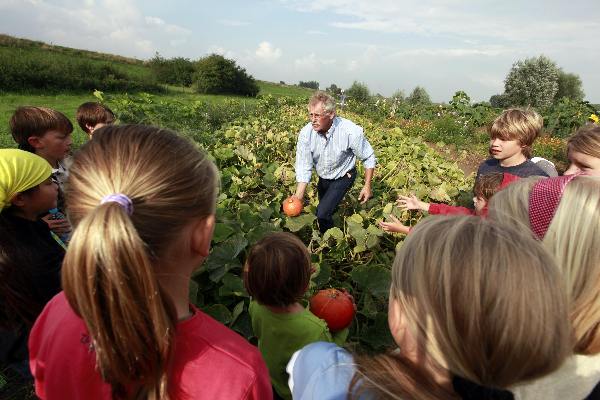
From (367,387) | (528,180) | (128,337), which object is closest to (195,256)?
(128,337)

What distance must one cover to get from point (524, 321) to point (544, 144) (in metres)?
14.9

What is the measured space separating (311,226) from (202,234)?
2.99 metres

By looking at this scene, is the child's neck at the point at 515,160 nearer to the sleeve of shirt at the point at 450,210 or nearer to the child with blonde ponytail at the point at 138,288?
the sleeve of shirt at the point at 450,210

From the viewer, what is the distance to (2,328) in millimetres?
1753

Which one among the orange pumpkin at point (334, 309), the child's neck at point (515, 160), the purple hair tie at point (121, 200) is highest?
the purple hair tie at point (121, 200)

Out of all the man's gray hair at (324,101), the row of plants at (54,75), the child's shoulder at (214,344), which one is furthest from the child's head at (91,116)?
the row of plants at (54,75)

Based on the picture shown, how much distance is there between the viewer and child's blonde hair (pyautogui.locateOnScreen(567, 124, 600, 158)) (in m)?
2.24

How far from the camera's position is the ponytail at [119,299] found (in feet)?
2.66

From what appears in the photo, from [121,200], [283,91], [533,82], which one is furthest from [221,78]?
[121,200]

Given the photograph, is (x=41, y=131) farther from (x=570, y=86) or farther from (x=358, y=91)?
(x=570, y=86)

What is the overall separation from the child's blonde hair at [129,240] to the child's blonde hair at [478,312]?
0.50 metres

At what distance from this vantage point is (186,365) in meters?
0.96

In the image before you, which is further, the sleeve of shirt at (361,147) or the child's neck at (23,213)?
the sleeve of shirt at (361,147)

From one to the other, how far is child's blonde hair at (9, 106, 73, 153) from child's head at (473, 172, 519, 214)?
319cm
